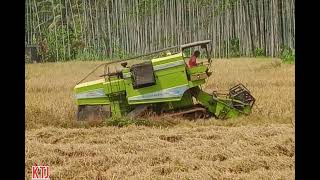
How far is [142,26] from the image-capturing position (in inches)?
263

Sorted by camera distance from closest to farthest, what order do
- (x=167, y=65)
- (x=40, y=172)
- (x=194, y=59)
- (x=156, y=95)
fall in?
(x=40, y=172)
(x=194, y=59)
(x=167, y=65)
(x=156, y=95)

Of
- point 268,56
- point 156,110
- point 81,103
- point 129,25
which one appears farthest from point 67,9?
point 268,56

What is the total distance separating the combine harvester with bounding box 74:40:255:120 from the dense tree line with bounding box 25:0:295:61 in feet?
1.80

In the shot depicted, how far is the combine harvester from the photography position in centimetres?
722

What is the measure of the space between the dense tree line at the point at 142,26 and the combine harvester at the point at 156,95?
0.55 m

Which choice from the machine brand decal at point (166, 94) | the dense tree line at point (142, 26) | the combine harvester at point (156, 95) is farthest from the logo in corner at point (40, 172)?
the machine brand decal at point (166, 94)

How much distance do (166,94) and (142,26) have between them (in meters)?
1.07

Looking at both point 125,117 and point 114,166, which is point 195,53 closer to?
point 125,117

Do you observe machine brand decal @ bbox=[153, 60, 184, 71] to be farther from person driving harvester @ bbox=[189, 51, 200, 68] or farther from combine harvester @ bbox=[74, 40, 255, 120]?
person driving harvester @ bbox=[189, 51, 200, 68]

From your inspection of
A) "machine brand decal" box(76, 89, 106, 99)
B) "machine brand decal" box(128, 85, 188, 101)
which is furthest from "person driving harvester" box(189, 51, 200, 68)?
"machine brand decal" box(76, 89, 106, 99)

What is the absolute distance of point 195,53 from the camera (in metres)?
6.88

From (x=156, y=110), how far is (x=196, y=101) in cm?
49

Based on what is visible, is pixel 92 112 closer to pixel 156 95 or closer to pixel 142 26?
pixel 156 95

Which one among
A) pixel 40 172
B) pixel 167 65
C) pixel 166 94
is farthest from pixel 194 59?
pixel 40 172
